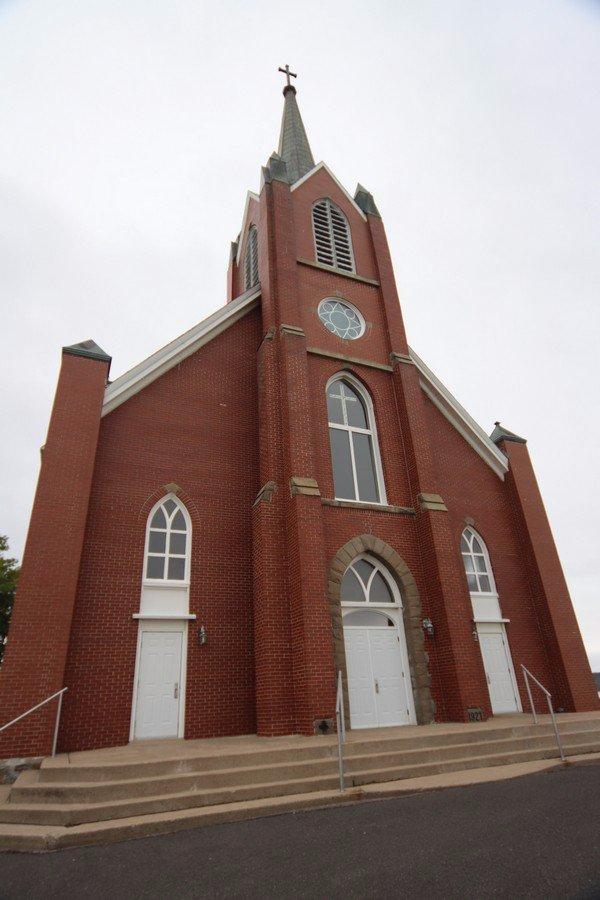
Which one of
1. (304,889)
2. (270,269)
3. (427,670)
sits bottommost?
(304,889)

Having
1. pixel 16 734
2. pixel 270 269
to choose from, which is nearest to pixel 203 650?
pixel 16 734

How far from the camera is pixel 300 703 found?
9.28 metres

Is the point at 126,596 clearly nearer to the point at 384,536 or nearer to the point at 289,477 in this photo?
the point at 289,477

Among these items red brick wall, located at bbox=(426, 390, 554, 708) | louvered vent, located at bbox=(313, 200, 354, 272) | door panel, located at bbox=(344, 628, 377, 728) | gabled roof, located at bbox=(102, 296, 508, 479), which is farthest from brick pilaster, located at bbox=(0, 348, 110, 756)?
red brick wall, located at bbox=(426, 390, 554, 708)

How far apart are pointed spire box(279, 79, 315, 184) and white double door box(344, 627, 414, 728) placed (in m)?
16.0

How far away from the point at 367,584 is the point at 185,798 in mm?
6206

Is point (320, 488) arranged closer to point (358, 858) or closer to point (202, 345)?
point (202, 345)

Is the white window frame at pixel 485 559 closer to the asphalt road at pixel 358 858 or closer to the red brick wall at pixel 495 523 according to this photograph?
the red brick wall at pixel 495 523

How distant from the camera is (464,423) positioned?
15.6 m

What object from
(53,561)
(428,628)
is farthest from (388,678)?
(53,561)

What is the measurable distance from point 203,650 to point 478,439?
10.1 metres

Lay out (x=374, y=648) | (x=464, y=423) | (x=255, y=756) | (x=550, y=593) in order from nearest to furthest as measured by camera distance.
A: (x=255, y=756)
(x=374, y=648)
(x=550, y=593)
(x=464, y=423)

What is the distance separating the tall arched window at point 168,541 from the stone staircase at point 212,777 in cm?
320

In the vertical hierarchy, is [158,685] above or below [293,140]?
below
